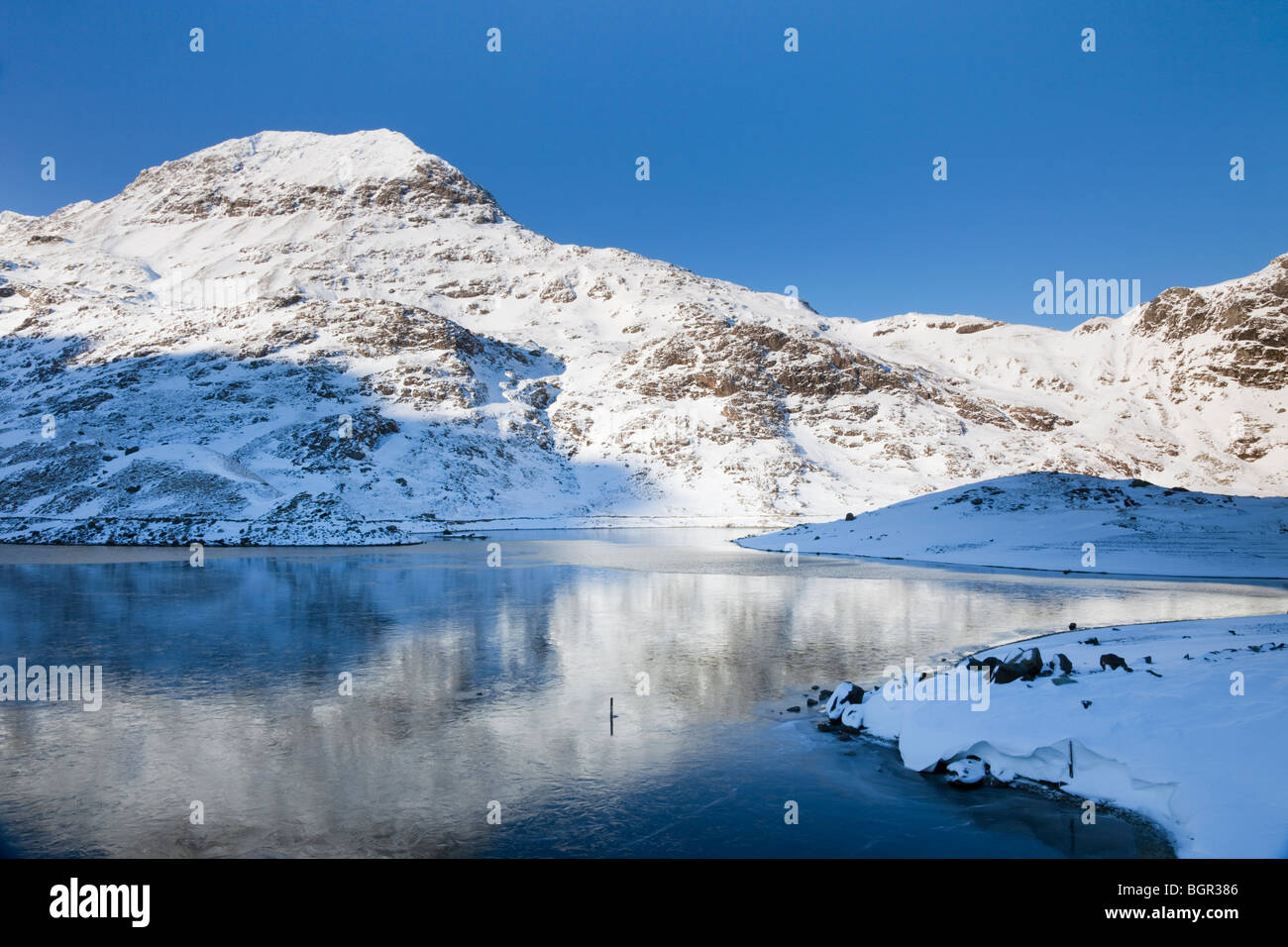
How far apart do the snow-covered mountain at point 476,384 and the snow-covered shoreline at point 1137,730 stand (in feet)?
176

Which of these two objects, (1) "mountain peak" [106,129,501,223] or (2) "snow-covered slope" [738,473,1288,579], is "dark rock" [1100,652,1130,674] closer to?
(2) "snow-covered slope" [738,473,1288,579]

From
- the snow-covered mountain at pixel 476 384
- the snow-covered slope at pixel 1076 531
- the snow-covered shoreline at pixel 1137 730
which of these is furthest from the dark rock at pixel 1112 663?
the snow-covered mountain at pixel 476 384

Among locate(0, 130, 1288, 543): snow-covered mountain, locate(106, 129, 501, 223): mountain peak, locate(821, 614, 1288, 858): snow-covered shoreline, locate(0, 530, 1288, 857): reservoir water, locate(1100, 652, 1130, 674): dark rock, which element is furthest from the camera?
locate(106, 129, 501, 223): mountain peak

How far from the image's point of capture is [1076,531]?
42.3 meters

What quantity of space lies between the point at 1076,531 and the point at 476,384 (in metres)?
79.2

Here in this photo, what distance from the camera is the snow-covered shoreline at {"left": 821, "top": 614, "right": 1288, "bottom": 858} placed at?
7.84 metres

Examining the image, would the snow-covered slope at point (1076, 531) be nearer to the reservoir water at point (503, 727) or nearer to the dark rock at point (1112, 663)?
the reservoir water at point (503, 727)

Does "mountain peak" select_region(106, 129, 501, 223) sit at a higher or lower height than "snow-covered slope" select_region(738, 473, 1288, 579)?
higher

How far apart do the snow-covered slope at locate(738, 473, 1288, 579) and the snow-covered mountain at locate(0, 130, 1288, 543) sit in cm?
2973

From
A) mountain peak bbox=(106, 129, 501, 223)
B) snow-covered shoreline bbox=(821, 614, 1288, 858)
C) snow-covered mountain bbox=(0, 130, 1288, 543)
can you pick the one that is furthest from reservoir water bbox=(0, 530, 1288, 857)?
mountain peak bbox=(106, 129, 501, 223)

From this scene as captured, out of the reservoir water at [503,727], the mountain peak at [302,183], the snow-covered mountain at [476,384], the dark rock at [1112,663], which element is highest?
the mountain peak at [302,183]

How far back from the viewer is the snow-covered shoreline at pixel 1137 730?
7.84 metres
